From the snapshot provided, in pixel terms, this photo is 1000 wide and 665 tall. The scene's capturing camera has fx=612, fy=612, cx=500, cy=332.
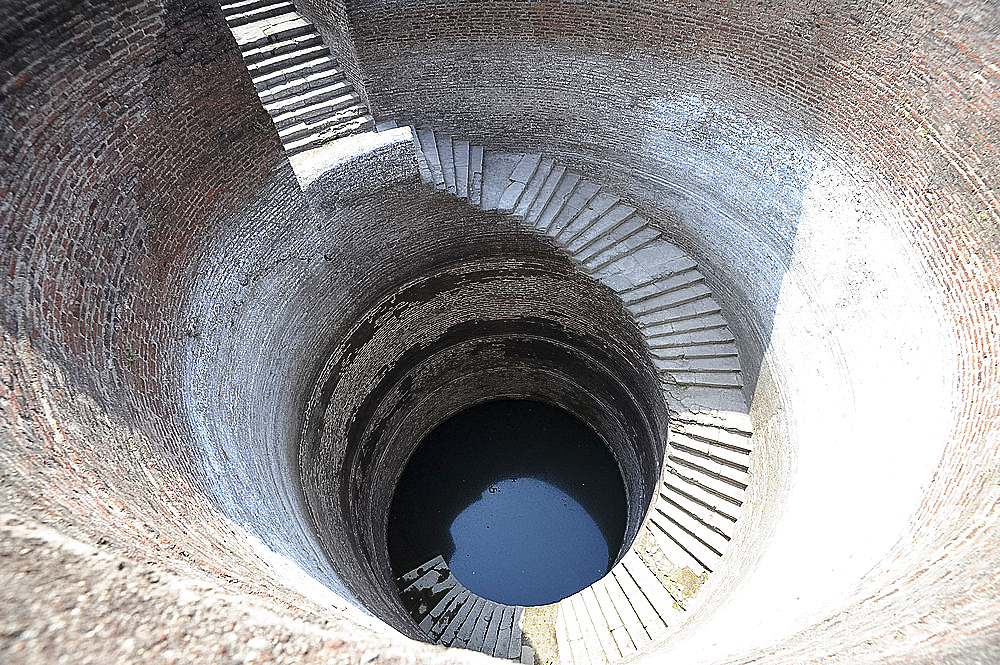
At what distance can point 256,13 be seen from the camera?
557 cm

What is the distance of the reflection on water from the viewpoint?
909 cm

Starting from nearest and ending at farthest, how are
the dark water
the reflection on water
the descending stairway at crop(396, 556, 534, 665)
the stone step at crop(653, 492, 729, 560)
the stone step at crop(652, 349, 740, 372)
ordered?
1. the descending stairway at crop(396, 556, 534, 665)
2. the stone step at crop(653, 492, 729, 560)
3. the stone step at crop(652, 349, 740, 372)
4. the reflection on water
5. the dark water

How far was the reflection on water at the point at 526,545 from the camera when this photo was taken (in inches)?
358

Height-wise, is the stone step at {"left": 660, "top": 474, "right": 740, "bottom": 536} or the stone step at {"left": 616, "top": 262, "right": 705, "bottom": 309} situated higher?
the stone step at {"left": 616, "top": 262, "right": 705, "bottom": 309}

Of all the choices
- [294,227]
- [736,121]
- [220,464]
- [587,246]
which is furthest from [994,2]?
[220,464]

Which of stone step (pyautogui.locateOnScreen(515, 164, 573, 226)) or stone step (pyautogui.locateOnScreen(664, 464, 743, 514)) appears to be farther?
stone step (pyautogui.locateOnScreen(515, 164, 573, 226))

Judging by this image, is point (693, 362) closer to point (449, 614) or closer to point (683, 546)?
point (683, 546)

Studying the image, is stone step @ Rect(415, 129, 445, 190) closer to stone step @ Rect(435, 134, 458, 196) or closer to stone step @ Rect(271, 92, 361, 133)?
stone step @ Rect(435, 134, 458, 196)

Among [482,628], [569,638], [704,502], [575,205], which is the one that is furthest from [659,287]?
[482,628]

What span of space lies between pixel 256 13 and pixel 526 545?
780 cm

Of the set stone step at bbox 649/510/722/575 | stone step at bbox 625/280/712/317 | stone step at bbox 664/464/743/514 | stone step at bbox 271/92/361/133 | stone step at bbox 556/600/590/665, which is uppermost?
stone step at bbox 271/92/361/133

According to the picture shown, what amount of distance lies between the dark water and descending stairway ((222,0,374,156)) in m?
5.83

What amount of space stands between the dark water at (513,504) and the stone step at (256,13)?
265 inches

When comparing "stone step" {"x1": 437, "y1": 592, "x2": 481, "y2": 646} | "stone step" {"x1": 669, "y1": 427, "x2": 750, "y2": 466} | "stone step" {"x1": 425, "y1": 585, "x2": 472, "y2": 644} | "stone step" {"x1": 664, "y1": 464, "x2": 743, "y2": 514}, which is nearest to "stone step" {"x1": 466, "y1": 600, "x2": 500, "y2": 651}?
"stone step" {"x1": 437, "y1": 592, "x2": 481, "y2": 646}
